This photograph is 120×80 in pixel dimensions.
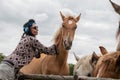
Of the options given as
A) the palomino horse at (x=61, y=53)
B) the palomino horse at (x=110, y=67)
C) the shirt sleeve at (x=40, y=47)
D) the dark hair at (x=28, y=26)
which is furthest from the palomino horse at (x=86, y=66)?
the palomino horse at (x=110, y=67)

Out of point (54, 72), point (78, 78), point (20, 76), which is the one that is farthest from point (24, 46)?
point (54, 72)

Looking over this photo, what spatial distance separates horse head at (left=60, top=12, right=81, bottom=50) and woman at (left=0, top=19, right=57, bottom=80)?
2123 millimetres

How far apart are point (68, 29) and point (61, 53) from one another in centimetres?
70

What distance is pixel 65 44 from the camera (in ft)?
32.3

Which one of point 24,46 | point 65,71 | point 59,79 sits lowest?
point 65,71

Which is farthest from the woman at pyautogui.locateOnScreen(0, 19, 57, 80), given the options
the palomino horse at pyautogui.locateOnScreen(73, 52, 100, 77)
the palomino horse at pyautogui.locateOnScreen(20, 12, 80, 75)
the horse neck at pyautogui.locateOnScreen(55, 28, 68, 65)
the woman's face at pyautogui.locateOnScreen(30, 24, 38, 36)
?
the horse neck at pyautogui.locateOnScreen(55, 28, 68, 65)

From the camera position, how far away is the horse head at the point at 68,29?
9.81m

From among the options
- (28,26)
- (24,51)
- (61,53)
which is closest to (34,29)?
(28,26)

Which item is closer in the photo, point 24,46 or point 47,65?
point 24,46

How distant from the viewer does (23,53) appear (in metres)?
7.43

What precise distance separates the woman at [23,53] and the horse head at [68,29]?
2123mm

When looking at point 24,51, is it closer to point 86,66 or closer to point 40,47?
point 40,47

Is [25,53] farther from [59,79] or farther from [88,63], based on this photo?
[88,63]

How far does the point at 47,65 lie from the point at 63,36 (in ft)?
2.87
